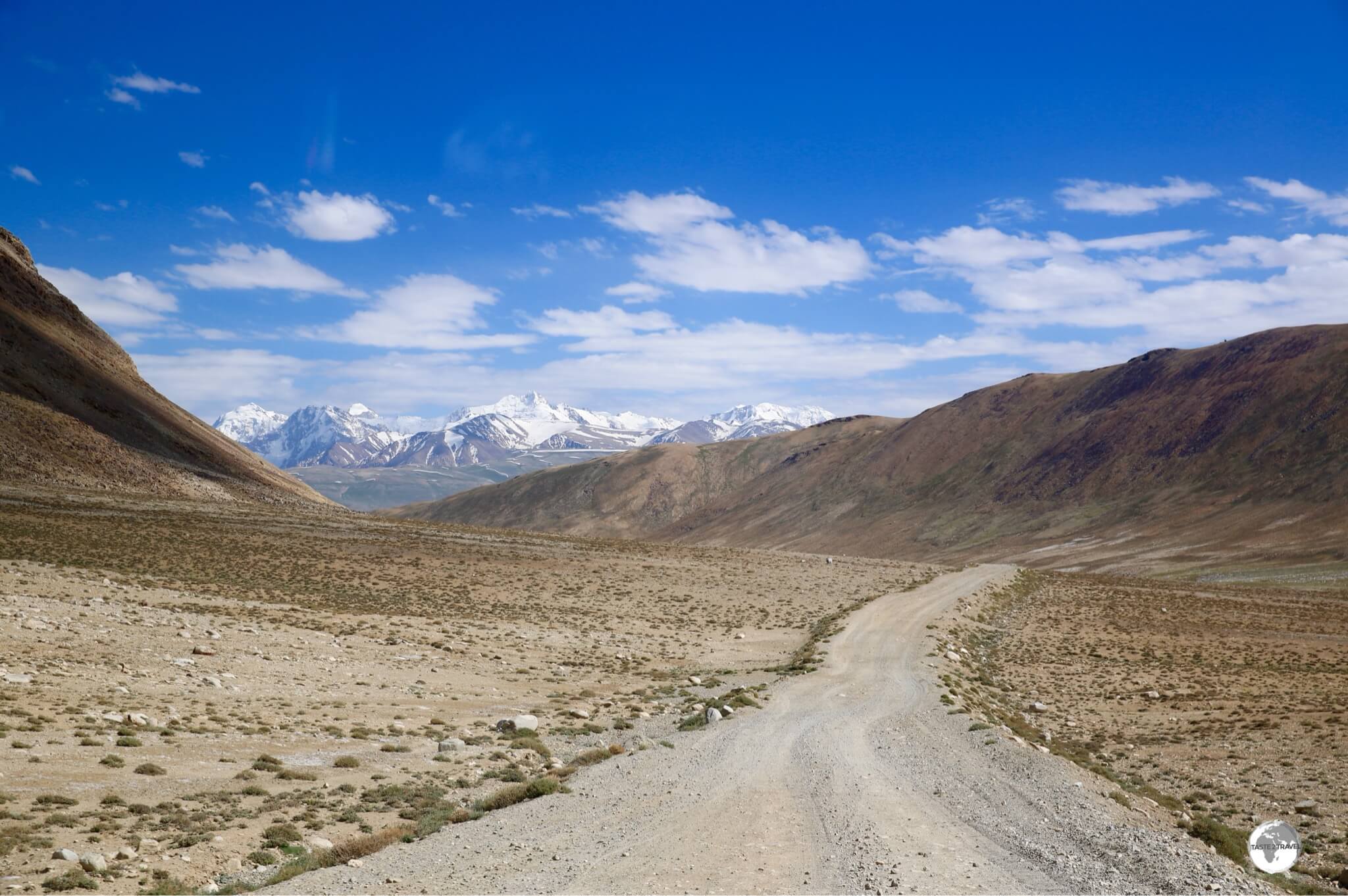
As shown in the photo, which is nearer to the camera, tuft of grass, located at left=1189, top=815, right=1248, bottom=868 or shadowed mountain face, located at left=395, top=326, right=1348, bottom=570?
tuft of grass, located at left=1189, top=815, right=1248, bottom=868

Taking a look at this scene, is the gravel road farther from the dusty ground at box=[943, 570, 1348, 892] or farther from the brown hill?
the brown hill

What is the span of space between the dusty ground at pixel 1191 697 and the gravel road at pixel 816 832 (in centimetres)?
265

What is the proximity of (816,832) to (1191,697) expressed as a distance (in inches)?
992

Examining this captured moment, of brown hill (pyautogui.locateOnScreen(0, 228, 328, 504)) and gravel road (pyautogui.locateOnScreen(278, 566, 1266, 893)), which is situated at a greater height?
brown hill (pyautogui.locateOnScreen(0, 228, 328, 504))

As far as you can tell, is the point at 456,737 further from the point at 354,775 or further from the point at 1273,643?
the point at 1273,643

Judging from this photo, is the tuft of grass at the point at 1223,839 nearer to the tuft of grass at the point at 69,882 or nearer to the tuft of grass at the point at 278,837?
the tuft of grass at the point at 278,837

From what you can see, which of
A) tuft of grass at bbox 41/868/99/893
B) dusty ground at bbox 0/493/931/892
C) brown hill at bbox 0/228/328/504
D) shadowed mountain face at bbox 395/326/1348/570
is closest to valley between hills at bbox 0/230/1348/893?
tuft of grass at bbox 41/868/99/893

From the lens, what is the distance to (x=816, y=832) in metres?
14.1

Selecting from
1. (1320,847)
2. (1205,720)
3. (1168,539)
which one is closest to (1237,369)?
(1168,539)

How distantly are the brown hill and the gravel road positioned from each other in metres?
81.4

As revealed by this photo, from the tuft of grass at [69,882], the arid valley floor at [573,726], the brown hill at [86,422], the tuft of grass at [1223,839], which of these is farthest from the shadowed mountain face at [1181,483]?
the tuft of grass at [69,882]

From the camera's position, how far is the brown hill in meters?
85.9

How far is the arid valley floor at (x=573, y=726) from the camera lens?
12820 millimetres

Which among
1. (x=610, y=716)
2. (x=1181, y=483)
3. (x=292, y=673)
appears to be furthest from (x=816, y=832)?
(x=1181, y=483)
